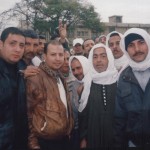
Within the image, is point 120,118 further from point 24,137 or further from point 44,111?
point 24,137

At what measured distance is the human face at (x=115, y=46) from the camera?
17.4 ft

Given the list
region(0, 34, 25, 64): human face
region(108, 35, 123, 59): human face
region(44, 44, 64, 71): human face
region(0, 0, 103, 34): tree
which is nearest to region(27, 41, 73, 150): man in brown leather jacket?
region(44, 44, 64, 71): human face

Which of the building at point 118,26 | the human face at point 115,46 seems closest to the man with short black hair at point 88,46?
the human face at point 115,46

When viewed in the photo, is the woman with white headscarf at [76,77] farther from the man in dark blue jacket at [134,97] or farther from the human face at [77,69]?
the man in dark blue jacket at [134,97]

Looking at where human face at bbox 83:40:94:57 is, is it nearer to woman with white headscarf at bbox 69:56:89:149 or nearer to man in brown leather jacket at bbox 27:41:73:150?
woman with white headscarf at bbox 69:56:89:149

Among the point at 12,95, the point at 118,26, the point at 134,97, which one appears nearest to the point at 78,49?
the point at 134,97

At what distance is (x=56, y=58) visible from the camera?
3.72 meters

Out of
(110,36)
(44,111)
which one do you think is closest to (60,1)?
(110,36)

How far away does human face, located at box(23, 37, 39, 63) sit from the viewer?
4699 mm

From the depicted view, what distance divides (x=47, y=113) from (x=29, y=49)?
171 cm

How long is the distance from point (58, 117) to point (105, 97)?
2.59 feet

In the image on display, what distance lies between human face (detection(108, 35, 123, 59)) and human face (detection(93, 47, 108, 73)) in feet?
3.47

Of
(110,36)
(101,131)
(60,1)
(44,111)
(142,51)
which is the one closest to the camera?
(44,111)

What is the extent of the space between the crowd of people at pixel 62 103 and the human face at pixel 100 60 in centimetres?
17
